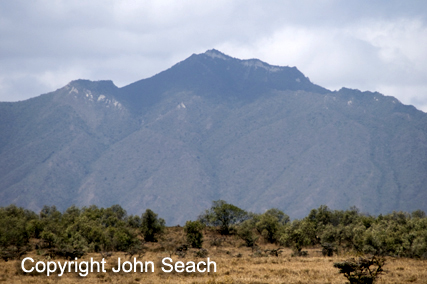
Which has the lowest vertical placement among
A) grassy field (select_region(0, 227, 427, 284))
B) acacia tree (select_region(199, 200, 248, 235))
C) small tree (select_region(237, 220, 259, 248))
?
grassy field (select_region(0, 227, 427, 284))

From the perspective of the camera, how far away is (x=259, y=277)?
33562 mm

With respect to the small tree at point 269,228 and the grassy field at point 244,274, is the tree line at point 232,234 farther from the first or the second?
the grassy field at point 244,274

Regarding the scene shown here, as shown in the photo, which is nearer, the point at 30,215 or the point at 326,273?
the point at 326,273

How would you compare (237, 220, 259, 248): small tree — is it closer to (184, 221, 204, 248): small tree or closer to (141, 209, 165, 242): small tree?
(184, 221, 204, 248): small tree

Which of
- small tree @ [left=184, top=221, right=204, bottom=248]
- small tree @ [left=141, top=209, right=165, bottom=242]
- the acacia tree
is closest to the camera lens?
small tree @ [left=184, top=221, right=204, bottom=248]

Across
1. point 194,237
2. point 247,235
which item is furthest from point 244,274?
point 247,235

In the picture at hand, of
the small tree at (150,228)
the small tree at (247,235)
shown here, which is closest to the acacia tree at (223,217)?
the small tree at (247,235)

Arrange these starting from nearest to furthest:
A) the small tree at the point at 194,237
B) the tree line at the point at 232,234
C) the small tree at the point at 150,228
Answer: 1. the tree line at the point at 232,234
2. the small tree at the point at 194,237
3. the small tree at the point at 150,228

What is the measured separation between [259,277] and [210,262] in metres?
7.25

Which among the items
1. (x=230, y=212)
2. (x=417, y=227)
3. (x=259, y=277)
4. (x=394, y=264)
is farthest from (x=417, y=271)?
(x=230, y=212)

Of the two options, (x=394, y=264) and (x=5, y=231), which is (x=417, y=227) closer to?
(x=394, y=264)

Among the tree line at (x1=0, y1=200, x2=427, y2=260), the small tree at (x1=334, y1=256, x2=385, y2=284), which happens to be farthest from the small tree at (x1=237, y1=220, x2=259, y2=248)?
the small tree at (x1=334, y1=256, x2=385, y2=284)

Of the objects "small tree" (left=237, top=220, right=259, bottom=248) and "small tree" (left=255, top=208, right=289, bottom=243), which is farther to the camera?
"small tree" (left=255, top=208, right=289, bottom=243)

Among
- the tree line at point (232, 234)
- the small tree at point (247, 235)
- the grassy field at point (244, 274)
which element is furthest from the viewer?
the small tree at point (247, 235)
